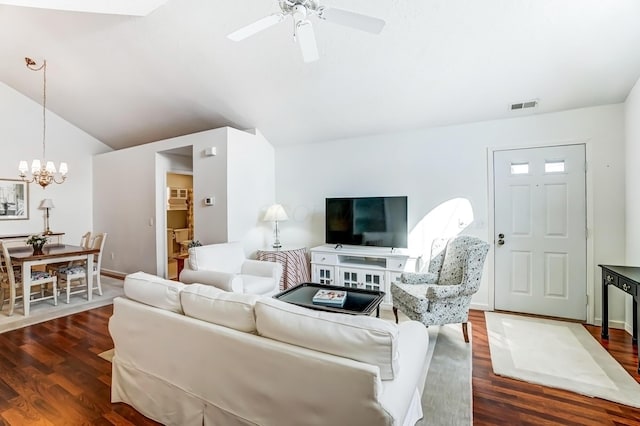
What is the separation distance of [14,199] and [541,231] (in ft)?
27.5

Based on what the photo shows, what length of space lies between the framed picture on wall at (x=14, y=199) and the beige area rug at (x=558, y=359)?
7.60 m

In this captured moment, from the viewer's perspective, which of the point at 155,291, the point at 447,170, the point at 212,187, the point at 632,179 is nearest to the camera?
the point at 155,291

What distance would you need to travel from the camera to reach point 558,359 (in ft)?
8.41

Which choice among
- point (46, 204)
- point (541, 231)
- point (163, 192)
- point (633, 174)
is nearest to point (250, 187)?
point (163, 192)

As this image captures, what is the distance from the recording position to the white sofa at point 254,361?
119 centimetres

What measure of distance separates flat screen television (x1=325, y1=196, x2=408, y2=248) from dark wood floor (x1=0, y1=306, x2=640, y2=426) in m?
1.60

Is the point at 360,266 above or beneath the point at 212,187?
beneath

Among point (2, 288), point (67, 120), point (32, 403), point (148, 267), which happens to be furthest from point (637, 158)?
point (67, 120)

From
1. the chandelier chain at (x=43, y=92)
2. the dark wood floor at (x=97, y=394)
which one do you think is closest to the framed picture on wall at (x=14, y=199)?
the chandelier chain at (x=43, y=92)

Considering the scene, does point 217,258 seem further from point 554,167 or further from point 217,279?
point 554,167

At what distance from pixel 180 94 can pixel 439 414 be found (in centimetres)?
478

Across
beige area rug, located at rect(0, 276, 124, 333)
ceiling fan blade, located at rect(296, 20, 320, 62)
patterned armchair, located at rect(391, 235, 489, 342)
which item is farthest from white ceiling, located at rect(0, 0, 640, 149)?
beige area rug, located at rect(0, 276, 124, 333)

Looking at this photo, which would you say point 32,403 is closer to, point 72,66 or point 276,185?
point 276,185

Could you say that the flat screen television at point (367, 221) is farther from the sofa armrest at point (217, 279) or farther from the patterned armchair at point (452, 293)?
the sofa armrest at point (217, 279)
